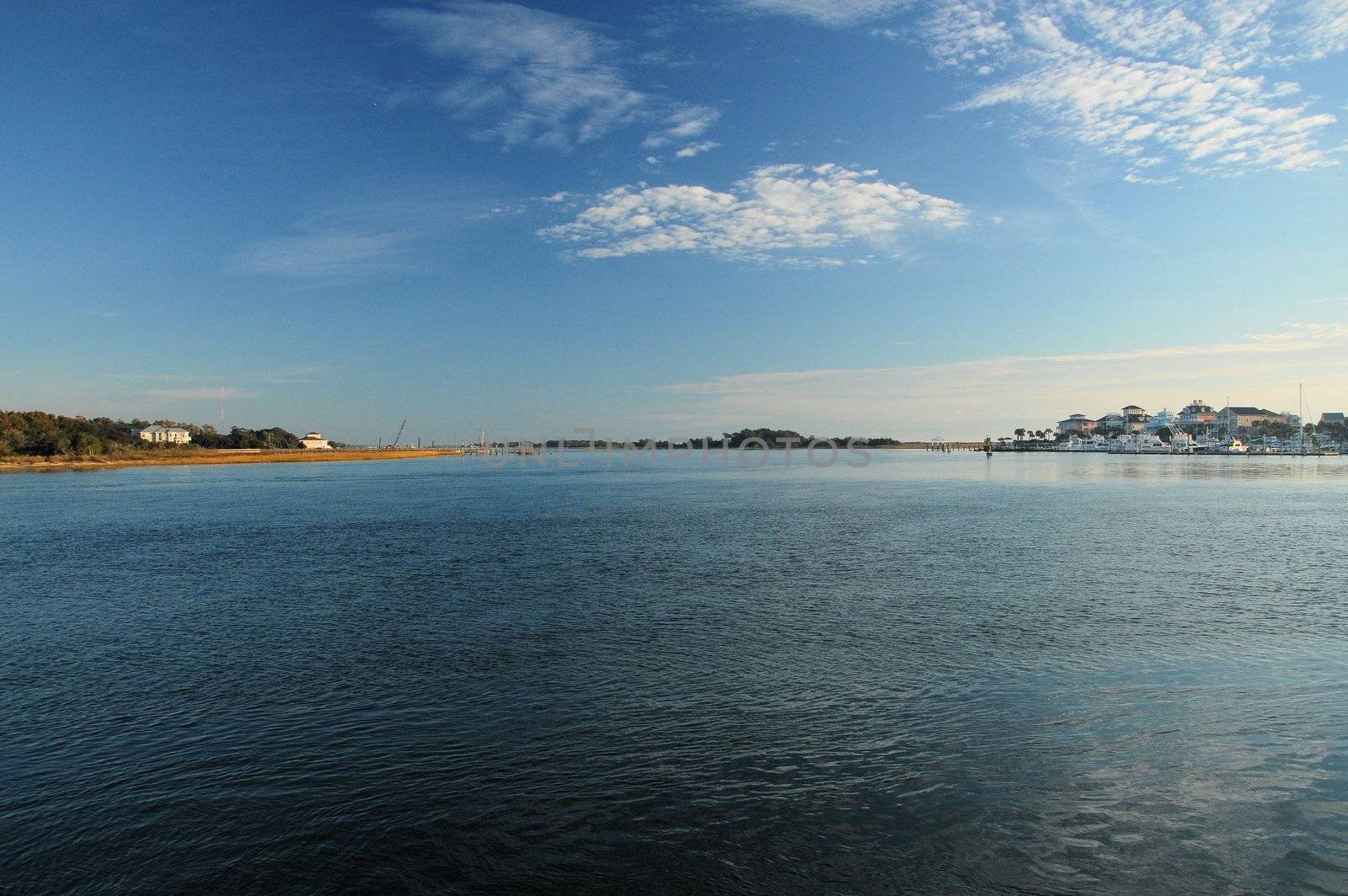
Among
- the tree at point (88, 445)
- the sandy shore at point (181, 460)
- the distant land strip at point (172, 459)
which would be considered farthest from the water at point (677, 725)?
the tree at point (88, 445)

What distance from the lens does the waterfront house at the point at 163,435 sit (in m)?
161

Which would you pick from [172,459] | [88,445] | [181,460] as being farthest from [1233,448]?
[88,445]

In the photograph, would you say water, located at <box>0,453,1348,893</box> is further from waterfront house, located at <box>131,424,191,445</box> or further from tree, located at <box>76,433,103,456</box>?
waterfront house, located at <box>131,424,191,445</box>

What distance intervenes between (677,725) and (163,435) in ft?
631

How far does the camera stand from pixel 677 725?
11.7 m

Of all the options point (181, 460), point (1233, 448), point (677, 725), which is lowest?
point (677, 725)

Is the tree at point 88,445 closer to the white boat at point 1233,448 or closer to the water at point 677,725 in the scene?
the water at point 677,725

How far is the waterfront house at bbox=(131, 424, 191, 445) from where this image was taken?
527 ft

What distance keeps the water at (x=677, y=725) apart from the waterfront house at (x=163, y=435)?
158 metres

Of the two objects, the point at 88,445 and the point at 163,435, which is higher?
the point at 163,435

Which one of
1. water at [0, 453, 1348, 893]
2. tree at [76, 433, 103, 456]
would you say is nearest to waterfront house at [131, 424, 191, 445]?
tree at [76, 433, 103, 456]

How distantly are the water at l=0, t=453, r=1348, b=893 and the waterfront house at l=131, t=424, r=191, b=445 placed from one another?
6216 inches

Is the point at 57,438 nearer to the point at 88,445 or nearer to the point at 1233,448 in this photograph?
the point at 88,445

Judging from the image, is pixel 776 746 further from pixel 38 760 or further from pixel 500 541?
pixel 500 541
